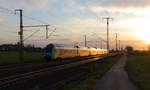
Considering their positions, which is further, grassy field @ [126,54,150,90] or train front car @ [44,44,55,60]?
train front car @ [44,44,55,60]

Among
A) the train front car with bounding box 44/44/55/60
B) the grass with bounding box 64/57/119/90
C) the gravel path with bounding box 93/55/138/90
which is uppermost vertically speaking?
the train front car with bounding box 44/44/55/60

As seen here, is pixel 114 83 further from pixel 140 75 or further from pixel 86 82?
pixel 140 75

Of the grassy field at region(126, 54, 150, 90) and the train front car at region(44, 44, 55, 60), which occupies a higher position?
the train front car at region(44, 44, 55, 60)

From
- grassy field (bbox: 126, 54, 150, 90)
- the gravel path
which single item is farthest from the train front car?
the gravel path

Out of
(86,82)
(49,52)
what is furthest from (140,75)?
(49,52)


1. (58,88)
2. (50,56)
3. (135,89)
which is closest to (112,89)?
(135,89)

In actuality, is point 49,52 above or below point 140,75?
above

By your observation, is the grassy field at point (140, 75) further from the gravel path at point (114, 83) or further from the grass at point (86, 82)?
the grass at point (86, 82)

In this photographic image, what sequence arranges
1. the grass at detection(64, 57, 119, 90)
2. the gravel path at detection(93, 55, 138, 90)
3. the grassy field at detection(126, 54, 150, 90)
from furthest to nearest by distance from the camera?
the grassy field at detection(126, 54, 150, 90) < the grass at detection(64, 57, 119, 90) < the gravel path at detection(93, 55, 138, 90)

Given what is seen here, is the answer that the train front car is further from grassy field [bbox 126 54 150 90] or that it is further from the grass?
the grass

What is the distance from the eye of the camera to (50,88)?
57.8ft

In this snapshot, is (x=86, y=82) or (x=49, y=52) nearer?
(x=86, y=82)

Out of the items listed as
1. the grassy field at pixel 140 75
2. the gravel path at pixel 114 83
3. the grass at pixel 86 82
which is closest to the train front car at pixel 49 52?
the grassy field at pixel 140 75

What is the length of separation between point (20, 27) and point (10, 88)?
101ft
